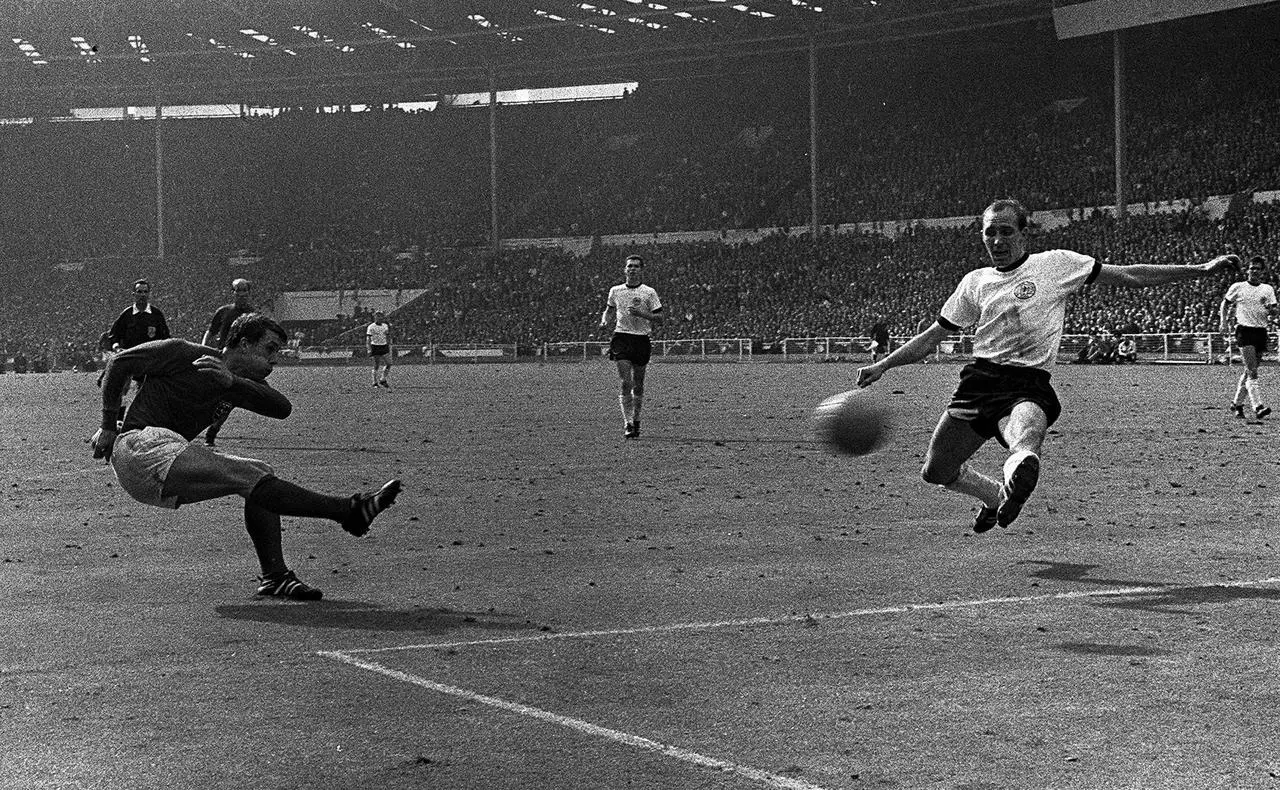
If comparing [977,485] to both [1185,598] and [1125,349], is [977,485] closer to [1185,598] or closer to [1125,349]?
[1185,598]

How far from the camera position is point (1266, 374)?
32.9 meters

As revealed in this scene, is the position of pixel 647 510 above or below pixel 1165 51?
below

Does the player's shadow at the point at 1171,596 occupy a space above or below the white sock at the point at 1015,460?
below

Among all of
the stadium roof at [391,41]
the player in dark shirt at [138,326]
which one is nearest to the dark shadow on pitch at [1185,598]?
the player in dark shirt at [138,326]

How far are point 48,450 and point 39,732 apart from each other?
14.0 m

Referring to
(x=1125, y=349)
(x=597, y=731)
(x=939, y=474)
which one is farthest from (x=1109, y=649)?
(x=1125, y=349)

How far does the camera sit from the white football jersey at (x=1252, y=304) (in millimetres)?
20906

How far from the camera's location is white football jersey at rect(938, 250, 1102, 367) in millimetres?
8984

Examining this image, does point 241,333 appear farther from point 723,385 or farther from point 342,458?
point 723,385

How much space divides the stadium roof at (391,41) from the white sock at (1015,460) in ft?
177

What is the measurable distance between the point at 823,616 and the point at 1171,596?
1.78 meters

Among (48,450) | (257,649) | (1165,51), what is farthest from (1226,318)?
(1165,51)

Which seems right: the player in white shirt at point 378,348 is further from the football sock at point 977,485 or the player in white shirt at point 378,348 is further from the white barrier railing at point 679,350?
the football sock at point 977,485

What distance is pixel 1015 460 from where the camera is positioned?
322 inches
